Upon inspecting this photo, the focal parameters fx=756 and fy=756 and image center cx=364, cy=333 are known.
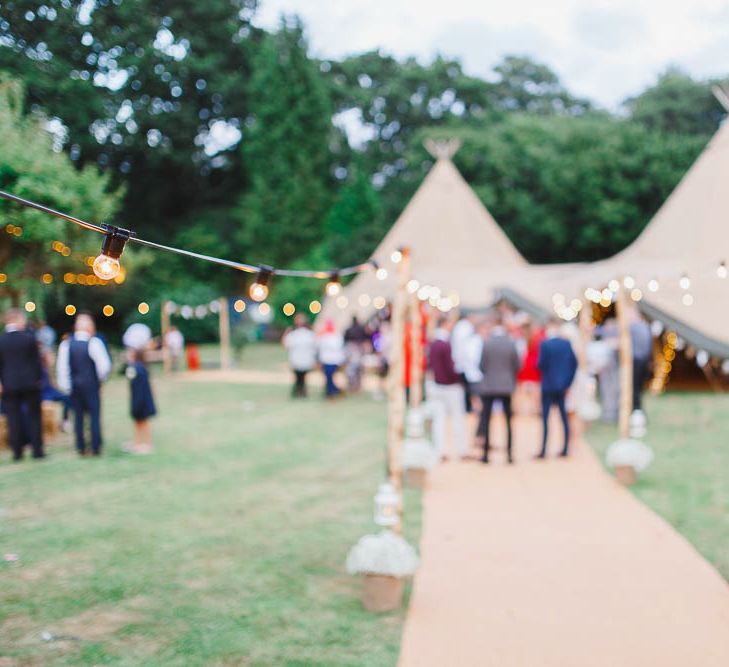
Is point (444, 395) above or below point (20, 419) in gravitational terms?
above

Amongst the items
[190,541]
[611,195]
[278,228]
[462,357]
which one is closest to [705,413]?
[462,357]

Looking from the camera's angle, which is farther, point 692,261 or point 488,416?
point 692,261

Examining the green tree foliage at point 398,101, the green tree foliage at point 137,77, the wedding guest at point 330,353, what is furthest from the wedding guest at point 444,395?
the green tree foliage at point 398,101

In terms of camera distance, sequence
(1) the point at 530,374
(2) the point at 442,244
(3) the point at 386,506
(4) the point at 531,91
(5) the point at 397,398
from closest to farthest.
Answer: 1. (3) the point at 386,506
2. (5) the point at 397,398
3. (1) the point at 530,374
4. (2) the point at 442,244
5. (4) the point at 531,91

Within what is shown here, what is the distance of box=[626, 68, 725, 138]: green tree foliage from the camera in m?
34.5

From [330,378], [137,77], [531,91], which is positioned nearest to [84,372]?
[137,77]

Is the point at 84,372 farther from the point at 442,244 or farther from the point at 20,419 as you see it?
the point at 442,244

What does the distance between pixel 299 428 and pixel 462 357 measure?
2.77m

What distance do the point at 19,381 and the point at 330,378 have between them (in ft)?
21.0

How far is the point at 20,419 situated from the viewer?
879cm

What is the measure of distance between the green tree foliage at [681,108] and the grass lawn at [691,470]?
25156 millimetres

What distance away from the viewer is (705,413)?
12180 mm

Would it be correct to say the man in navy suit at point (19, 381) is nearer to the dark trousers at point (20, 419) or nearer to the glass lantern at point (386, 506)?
the dark trousers at point (20, 419)

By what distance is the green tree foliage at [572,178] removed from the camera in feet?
93.6
